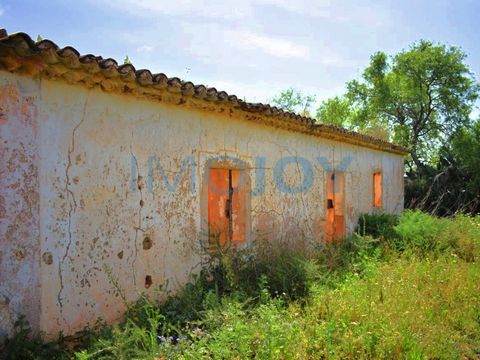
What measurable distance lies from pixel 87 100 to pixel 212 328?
2.67 metres

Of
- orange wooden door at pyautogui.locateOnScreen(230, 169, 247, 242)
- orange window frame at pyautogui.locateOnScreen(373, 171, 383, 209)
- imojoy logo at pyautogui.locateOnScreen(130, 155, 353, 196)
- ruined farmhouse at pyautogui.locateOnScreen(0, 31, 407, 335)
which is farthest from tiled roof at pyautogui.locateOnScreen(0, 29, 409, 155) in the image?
orange window frame at pyautogui.locateOnScreen(373, 171, 383, 209)

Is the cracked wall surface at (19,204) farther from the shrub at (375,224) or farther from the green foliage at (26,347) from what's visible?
the shrub at (375,224)

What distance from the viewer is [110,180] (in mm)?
4527

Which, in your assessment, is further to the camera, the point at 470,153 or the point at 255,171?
the point at 470,153

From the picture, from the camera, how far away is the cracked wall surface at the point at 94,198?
369 cm

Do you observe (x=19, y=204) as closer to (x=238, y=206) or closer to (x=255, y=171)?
(x=238, y=206)

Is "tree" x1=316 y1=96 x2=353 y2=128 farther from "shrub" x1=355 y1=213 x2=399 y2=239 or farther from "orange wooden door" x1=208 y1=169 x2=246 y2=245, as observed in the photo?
"orange wooden door" x1=208 y1=169 x2=246 y2=245

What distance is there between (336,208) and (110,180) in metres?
6.72

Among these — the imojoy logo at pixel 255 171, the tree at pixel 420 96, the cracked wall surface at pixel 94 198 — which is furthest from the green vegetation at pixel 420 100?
the cracked wall surface at pixel 94 198

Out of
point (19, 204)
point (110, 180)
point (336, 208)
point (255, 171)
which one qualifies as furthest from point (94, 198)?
point (336, 208)

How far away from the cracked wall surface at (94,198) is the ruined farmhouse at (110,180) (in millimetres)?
12

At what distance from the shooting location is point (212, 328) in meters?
4.04

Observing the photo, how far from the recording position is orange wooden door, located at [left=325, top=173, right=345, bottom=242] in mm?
9867

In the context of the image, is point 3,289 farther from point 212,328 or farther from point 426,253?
point 426,253
